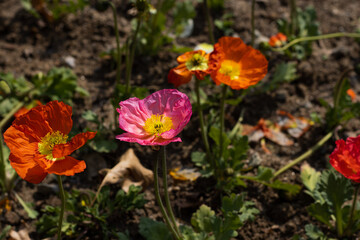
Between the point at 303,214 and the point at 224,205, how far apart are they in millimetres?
644

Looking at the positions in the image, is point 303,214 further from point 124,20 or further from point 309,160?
point 124,20

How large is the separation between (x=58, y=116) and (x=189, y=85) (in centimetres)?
156

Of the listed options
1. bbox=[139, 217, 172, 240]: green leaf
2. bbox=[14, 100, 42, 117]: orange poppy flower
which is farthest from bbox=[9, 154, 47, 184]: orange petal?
bbox=[14, 100, 42, 117]: orange poppy flower

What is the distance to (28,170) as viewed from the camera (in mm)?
1721

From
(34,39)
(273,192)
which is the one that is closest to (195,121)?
(273,192)

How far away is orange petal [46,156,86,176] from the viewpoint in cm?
167

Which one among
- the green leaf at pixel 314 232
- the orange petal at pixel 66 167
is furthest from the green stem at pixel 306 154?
the orange petal at pixel 66 167

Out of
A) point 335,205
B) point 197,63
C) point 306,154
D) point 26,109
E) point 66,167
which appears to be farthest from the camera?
point 26,109

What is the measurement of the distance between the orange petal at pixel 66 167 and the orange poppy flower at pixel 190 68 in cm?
76

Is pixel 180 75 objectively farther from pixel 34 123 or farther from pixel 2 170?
pixel 2 170

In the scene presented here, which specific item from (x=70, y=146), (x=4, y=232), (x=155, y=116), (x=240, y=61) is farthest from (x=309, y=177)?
(x=4, y=232)

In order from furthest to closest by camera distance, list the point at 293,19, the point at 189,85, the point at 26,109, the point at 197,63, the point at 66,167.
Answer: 1. the point at 293,19
2. the point at 189,85
3. the point at 26,109
4. the point at 197,63
5. the point at 66,167

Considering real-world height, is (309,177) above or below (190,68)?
below

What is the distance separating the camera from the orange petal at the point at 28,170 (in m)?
1.69
